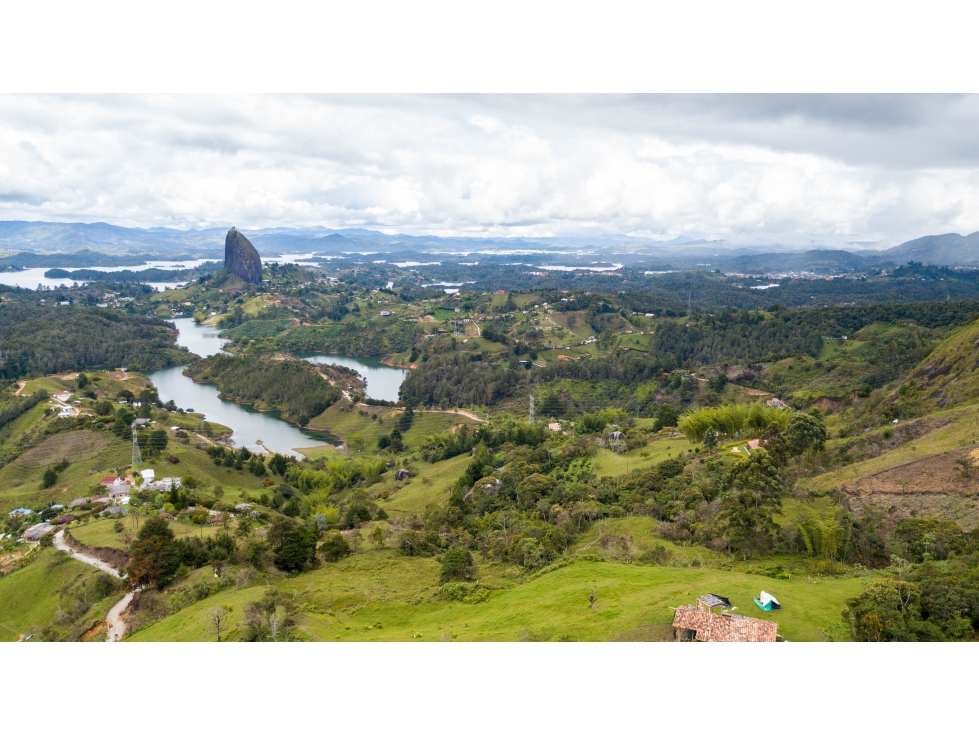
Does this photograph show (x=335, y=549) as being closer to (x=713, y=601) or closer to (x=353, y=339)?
(x=713, y=601)

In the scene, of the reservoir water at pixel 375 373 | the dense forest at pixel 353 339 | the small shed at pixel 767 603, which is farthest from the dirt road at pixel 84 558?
the dense forest at pixel 353 339

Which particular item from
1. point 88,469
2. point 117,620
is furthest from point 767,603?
point 88,469

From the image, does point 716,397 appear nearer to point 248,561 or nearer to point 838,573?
point 838,573

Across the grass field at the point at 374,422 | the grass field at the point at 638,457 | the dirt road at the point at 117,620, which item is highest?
the grass field at the point at 638,457

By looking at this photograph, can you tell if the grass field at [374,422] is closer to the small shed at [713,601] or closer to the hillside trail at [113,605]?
the hillside trail at [113,605]

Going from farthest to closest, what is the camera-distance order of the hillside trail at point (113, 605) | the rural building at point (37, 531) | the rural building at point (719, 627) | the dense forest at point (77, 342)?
the dense forest at point (77, 342) < the rural building at point (37, 531) < the hillside trail at point (113, 605) < the rural building at point (719, 627)

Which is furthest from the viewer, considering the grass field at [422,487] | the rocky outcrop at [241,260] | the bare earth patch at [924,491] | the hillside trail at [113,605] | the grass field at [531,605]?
the rocky outcrop at [241,260]

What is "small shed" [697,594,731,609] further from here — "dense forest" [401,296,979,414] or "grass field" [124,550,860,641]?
"dense forest" [401,296,979,414]
